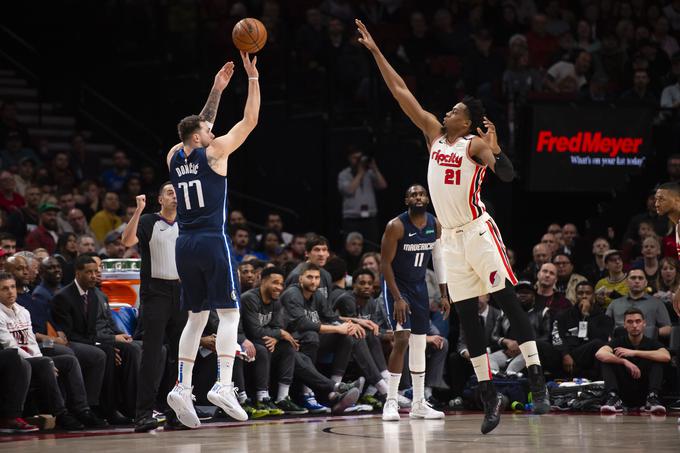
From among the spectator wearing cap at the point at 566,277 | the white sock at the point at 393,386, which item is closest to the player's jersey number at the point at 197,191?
the white sock at the point at 393,386

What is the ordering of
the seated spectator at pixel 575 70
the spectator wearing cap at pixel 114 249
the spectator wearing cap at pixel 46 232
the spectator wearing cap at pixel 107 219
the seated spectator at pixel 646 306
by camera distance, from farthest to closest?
the seated spectator at pixel 575 70, the spectator wearing cap at pixel 107 219, the spectator wearing cap at pixel 114 249, the spectator wearing cap at pixel 46 232, the seated spectator at pixel 646 306

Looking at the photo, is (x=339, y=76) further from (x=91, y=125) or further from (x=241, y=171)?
(x=91, y=125)

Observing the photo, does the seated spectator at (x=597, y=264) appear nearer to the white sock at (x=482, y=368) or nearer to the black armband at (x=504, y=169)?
the white sock at (x=482, y=368)

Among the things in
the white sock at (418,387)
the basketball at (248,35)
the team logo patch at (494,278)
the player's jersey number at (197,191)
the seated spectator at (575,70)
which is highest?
the seated spectator at (575,70)

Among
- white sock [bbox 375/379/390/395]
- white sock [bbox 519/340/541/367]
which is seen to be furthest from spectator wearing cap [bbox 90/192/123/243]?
white sock [bbox 519/340/541/367]

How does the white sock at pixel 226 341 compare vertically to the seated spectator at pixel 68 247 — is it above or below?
below

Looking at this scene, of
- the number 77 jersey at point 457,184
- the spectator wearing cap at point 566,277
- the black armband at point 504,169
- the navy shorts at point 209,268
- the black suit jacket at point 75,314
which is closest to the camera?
the black armband at point 504,169

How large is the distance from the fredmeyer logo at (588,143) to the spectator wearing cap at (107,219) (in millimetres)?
5777

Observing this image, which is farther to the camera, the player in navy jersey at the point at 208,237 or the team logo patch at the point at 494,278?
the player in navy jersey at the point at 208,237

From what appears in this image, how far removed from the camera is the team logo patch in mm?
8438

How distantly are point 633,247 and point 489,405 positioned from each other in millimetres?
6580

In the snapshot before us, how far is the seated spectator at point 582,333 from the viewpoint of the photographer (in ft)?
41.3

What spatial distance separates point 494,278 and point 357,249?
655cm

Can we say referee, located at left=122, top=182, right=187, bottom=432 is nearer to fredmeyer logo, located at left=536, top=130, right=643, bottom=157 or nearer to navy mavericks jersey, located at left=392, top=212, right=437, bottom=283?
navy mavericks jersey, located at left=392, top=212, right=437, bottom=283
